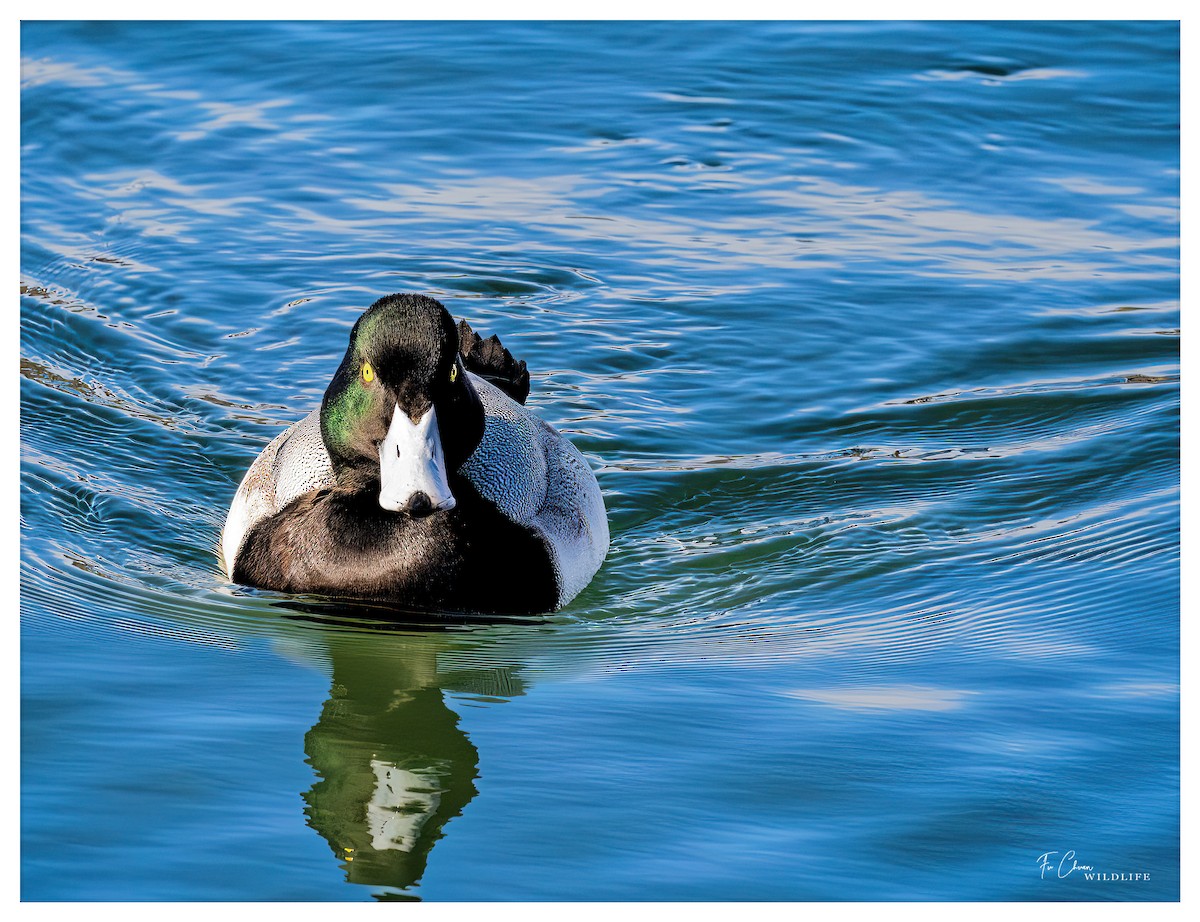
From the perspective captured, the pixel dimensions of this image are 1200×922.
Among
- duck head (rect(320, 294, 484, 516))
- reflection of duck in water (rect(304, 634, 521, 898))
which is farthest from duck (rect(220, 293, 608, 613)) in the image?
reflection of duck in water (rect(304, 634, 521, 898))

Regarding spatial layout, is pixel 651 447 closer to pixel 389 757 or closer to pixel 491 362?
pixel 491 362

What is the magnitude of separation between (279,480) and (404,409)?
5.34 ft

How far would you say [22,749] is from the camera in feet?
23.7

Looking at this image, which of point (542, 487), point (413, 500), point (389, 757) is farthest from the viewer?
point (542, 487)

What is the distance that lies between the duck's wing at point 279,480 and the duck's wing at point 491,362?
3.80ft

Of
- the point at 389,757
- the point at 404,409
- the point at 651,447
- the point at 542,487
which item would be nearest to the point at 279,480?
the point at 542,487

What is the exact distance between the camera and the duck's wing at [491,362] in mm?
10828

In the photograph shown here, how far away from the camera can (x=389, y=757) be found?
24.4 feet

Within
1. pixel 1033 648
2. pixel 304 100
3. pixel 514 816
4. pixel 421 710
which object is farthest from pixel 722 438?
pixel 304 100

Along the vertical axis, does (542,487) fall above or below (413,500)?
above

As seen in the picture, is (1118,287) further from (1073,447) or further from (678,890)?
(678,890)

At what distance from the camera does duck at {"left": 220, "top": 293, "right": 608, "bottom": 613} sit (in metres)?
8.42

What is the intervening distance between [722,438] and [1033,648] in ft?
11.6

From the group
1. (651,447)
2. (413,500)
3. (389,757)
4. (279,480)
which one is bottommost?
(389,757)
